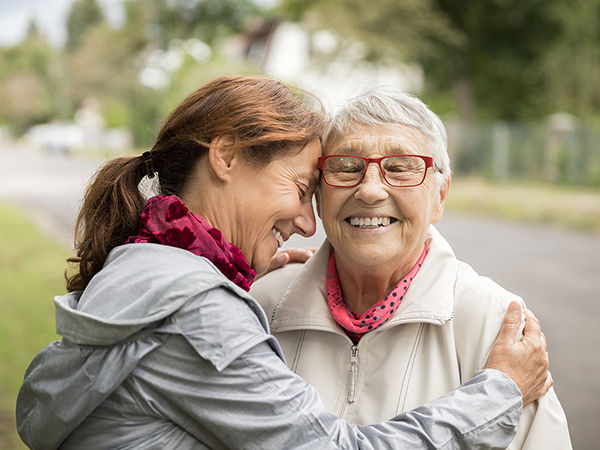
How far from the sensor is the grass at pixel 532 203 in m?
12.6

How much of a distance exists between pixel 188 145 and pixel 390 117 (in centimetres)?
67

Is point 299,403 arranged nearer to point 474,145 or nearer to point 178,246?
point 178,246

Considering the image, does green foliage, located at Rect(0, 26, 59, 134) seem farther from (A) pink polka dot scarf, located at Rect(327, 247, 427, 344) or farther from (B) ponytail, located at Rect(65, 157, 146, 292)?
(A) pink polka dot scarf, located at Rect(327, 247, 427, 344)

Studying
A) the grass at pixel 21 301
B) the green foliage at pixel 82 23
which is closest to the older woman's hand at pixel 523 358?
the grass at pixel 21 301

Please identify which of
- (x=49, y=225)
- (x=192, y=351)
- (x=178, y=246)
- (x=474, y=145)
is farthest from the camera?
(x=474, y=145)

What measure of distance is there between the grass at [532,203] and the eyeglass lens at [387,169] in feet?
34.5

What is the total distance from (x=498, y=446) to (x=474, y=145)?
63.2ft

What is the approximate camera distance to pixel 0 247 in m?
10.7

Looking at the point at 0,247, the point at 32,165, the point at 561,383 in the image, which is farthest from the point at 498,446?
the point at 32,165

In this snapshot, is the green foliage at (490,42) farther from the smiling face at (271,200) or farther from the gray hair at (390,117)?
the smiling face at (271,200)

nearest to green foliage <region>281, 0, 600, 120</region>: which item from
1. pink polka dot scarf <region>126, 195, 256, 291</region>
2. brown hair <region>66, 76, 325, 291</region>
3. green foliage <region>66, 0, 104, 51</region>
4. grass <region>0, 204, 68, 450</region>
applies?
green foliage <region>66, 0, 104, 51</region>

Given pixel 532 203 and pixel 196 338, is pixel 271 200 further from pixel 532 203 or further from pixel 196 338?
pixel 532 203

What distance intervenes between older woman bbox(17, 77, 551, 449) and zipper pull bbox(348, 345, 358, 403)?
426mm

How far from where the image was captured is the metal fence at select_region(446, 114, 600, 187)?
17547 mm
